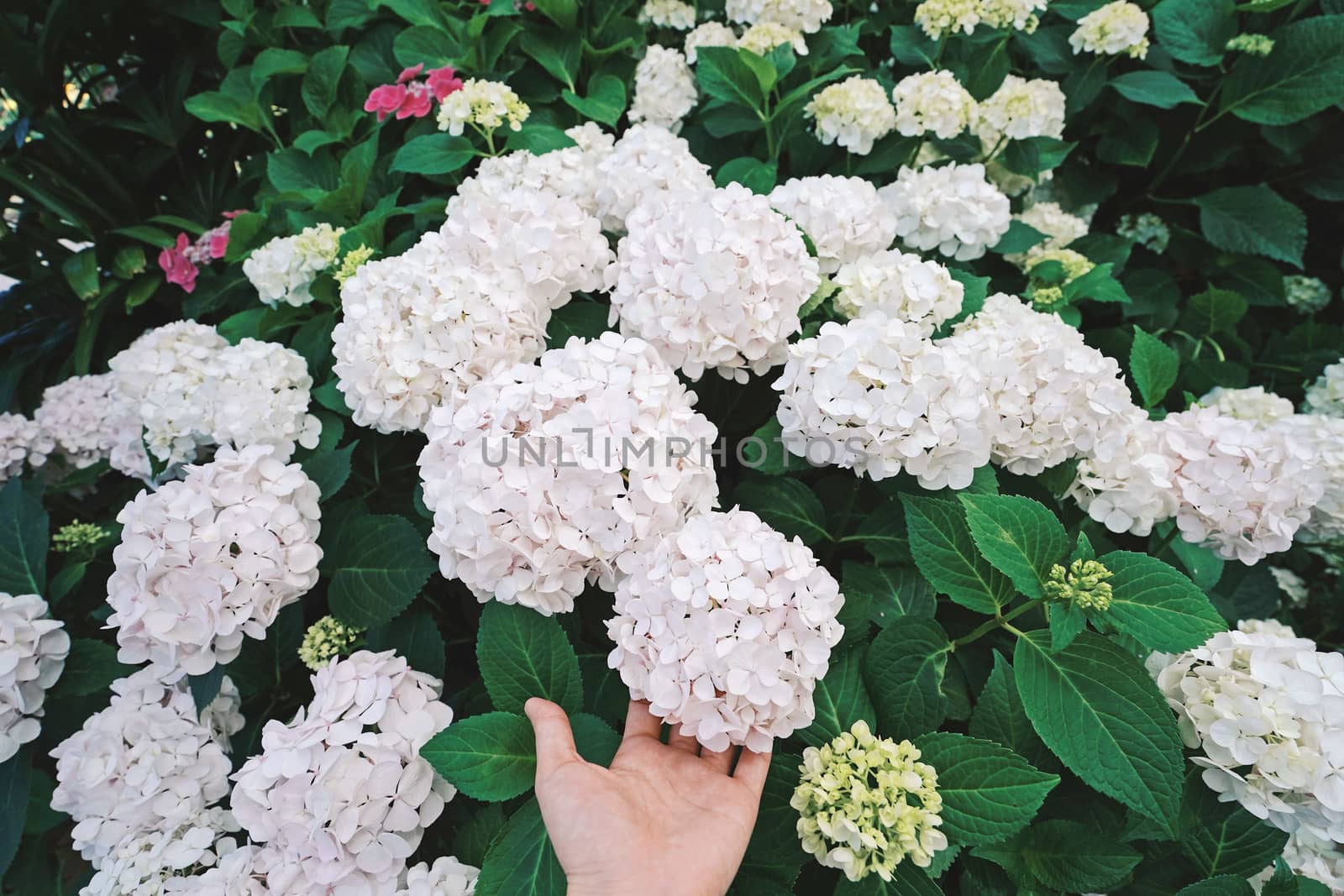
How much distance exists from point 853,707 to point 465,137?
5.24ft

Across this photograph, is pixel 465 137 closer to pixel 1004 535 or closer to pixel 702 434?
pixel 702 434

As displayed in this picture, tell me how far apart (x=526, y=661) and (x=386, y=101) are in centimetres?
156

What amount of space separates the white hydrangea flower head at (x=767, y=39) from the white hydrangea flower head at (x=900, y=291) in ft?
2.80

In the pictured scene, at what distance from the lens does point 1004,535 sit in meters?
1.04

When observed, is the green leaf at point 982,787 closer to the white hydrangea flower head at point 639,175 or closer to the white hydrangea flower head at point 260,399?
the white hydrangea flower head at point 639,175

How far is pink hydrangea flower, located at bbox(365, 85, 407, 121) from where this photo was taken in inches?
71.9

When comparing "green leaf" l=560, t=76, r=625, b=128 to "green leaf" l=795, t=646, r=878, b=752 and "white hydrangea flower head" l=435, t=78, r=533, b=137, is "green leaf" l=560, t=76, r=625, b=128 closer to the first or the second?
"white hydrangea flower head" l=435, t=78, r=533, b=137

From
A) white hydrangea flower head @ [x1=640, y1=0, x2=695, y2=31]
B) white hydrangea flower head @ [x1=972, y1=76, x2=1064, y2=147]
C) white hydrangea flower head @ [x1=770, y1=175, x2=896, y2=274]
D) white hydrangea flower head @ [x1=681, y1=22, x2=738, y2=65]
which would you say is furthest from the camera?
white hydrangea flower head @ [x1=640, y1=0, x2=695, y2=31]

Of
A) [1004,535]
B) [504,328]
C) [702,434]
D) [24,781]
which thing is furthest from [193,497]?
[1004,535]

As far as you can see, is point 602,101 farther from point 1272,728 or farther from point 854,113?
point 1272,728

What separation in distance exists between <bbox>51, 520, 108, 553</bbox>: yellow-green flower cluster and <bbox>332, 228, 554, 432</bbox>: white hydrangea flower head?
0.82 meters

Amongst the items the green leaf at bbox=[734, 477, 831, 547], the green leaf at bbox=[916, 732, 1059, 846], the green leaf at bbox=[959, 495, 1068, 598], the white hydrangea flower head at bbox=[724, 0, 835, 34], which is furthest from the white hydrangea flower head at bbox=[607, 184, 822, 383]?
the white hydrangea flower head at bbox=[724, 0, 835, 34]

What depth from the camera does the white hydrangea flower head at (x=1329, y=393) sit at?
187 cm

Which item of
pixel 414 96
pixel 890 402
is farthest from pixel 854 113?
pixel 414 96
